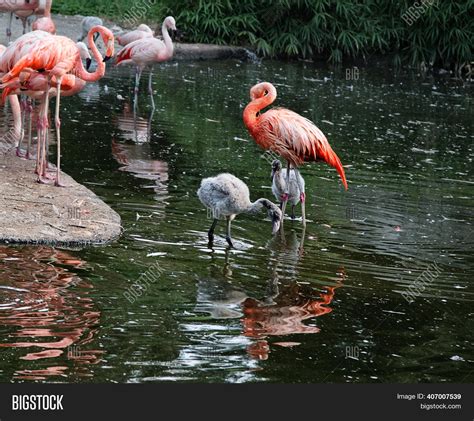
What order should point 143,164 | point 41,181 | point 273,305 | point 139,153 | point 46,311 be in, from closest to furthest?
point 46,311, point 273,305, point 41,181, point 143,164, point 139,153

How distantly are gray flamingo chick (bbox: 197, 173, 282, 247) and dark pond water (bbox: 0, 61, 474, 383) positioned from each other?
16 cm

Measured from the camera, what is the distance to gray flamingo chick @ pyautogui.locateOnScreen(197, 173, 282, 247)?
6.71 m

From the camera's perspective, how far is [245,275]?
613 centimetres

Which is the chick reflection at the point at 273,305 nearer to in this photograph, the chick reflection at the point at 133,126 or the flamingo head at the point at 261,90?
the flamingo head at the point at 261,90

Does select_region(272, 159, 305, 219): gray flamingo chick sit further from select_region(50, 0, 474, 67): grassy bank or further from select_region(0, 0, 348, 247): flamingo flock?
select_region(50, 0, 474, 67): grassy bank

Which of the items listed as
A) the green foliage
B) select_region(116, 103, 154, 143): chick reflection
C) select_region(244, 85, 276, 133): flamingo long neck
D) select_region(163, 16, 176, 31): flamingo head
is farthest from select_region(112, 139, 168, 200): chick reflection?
the green foliage

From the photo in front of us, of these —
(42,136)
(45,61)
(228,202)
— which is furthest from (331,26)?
(228,202)

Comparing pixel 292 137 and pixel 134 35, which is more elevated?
pixel 134 35

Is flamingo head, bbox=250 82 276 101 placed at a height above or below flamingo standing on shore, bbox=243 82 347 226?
above

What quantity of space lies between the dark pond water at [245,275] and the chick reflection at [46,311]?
1 centimetres

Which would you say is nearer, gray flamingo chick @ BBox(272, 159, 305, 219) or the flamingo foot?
the flamingo foot

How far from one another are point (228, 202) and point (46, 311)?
188 centimetres

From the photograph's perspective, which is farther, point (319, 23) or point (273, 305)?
point (319, 23)

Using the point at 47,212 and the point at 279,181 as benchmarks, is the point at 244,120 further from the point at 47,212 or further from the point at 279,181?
the point at 47,212
